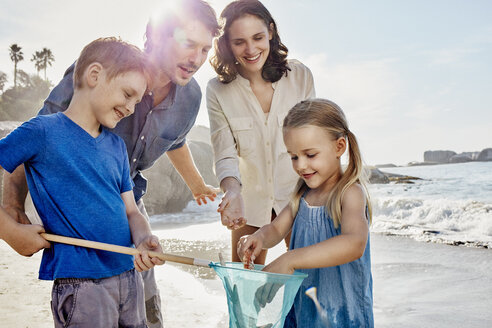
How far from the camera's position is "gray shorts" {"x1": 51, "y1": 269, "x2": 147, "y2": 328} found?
1.93 metres

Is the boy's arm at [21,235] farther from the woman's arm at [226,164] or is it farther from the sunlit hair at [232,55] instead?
the sunlit hair at [232,55]

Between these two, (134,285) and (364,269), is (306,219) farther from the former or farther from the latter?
(134,285)

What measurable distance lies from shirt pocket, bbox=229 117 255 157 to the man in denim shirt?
31 centimetres

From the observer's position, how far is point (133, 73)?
2193mm

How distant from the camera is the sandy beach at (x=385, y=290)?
13.0ft

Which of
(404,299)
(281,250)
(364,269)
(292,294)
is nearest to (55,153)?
(292,294)

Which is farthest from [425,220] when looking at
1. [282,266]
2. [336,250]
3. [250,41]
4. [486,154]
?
[486,154]

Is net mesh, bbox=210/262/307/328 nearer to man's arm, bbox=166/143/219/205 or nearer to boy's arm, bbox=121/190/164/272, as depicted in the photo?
boy's arm, bbox=121/190/164/272

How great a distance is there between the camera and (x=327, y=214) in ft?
7.25

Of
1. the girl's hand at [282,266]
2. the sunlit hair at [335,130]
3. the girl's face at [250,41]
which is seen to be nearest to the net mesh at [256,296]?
the girl's hand at [282,266]

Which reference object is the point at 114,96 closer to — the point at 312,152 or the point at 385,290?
the point at 312,152

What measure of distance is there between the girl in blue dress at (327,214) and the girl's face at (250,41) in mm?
922

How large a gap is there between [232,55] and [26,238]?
6.39 ft

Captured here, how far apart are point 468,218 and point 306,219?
9.62 meters
